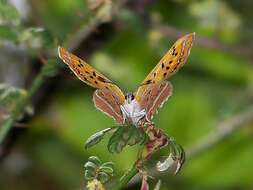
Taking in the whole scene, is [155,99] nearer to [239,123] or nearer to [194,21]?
[239,123]

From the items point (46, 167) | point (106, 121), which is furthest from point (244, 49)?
point (46, 167)

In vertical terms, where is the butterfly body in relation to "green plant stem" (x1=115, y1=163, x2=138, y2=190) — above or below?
above

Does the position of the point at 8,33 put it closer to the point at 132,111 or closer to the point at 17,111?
the point at 17,111

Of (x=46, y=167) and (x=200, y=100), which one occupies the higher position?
(x=200, y=100)

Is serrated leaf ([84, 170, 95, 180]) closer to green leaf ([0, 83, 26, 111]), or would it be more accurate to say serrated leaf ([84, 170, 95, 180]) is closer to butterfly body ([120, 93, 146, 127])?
butterfly body ([120, 93, 146, 127])

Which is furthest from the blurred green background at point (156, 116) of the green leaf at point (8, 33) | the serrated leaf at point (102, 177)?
the serrated leaf at point (102, 177)

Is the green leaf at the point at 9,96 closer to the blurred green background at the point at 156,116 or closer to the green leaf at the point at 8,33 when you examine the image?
the green leaf at the point at 8,33

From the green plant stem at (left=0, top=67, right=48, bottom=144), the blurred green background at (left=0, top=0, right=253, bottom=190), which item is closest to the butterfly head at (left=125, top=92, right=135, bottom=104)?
the green plant stem at (left=0, top=67, right=48, bottom=144)
